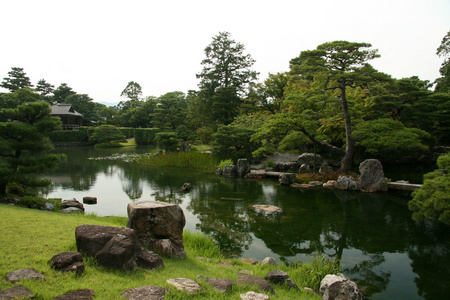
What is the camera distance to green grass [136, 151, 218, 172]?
17.1 m

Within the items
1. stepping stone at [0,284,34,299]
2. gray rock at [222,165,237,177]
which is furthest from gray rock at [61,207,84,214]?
gray rock at [222,165,237,177]

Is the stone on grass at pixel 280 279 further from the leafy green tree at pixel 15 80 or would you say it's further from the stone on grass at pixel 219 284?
the leafy green tree at pixel 15 80

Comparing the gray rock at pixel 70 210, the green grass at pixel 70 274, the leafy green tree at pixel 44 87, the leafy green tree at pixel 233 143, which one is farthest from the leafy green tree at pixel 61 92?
the green grass at pixel 70 274

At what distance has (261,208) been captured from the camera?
8320 mm

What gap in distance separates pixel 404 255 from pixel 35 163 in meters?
8.56

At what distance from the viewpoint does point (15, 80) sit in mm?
38031

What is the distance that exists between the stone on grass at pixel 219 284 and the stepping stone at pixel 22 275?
1687 millimetres

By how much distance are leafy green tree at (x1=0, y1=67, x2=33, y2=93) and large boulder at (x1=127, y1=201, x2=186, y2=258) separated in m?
43.7

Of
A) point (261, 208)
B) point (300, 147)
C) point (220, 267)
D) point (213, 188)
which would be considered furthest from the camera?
point (300, 147)

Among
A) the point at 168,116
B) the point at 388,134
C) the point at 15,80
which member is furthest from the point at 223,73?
the point at 15,80

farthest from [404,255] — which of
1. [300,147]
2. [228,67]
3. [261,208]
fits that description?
[228,67]

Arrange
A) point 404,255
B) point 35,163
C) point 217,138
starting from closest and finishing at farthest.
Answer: point 404,255, point 35,163, point 217,138

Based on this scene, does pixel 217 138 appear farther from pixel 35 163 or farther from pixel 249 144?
pixel 35 163

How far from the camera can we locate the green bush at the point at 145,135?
112ft
